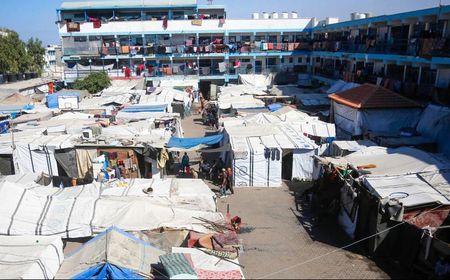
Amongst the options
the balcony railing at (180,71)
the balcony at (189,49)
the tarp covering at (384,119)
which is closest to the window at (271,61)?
the balcony railing at (180,71)

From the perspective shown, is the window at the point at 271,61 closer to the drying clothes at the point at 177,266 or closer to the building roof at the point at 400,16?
the building roof at the point at 400,16

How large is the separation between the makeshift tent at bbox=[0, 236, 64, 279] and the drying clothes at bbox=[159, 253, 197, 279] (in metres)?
2.60

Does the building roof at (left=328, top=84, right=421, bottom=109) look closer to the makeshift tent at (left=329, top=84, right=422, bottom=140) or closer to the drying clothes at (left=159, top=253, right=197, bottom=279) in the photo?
the makeshift tent at (left=329, top=84, right=422, bottom=140)

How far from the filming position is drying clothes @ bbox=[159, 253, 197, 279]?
8.41m

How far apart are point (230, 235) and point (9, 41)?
50.1 metres

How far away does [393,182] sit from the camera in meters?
12.1

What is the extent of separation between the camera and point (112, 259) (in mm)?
8836

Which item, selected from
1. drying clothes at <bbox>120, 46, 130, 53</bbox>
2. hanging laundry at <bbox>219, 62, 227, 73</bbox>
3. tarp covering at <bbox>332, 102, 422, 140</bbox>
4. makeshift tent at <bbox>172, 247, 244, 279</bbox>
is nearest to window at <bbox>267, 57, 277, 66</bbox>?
hanging laundry at <bbox>219, 62, 227, 73</bbox>

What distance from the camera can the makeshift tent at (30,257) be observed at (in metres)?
8.48

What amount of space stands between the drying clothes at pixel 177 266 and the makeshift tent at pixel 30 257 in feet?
8.54

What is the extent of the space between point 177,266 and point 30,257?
3460 mm

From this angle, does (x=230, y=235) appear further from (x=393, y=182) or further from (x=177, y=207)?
(x=393, y=182)

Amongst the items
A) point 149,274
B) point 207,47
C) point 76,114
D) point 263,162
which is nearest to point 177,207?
point 149,274

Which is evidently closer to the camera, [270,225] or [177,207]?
[177,207]
